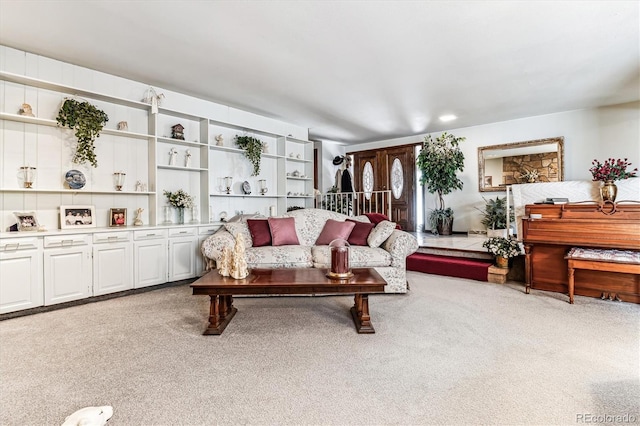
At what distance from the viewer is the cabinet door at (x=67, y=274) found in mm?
3207

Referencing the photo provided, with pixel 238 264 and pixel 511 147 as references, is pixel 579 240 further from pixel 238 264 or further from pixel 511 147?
pixel 238 264

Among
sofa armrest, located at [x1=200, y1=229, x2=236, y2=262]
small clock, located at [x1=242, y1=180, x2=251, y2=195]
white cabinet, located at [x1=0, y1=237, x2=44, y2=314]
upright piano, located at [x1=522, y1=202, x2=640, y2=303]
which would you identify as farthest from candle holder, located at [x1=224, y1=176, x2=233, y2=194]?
upright piano, located at [x1=522, y1=202, x2=640, y2=303]

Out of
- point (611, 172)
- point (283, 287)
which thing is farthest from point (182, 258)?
point (611, 172)

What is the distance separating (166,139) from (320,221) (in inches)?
95.5

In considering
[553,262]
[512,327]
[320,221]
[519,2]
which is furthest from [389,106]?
[512,327]

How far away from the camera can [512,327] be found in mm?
2676

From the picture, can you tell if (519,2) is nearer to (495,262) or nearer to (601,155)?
(495,262)

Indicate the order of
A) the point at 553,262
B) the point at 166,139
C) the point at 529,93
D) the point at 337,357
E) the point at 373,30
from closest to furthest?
the point at 337,357, the point at 373,30, the point at 553,262, the point at 166,139, the point at 529,93

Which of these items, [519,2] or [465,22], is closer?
[519,2]

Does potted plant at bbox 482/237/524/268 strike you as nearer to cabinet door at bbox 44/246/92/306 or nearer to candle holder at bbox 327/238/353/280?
candle holder at bbox 327/238/353/280

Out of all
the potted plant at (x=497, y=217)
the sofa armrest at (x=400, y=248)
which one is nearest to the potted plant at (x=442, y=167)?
the potted plant at (x=497, y=217)

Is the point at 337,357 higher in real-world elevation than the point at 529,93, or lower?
lower

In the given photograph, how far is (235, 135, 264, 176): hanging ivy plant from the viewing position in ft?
17.4

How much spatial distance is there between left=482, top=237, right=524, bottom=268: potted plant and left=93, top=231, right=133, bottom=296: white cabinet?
4.76 m
